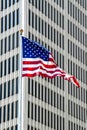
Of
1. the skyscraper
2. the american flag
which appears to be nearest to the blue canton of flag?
the american flag

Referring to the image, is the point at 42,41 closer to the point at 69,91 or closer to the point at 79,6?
the point at 69,91

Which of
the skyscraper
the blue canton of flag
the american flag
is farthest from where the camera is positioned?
the skyscraper

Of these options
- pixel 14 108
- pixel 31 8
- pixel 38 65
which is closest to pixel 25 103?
pixel 14 108

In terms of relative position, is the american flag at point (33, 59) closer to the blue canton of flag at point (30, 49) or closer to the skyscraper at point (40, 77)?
the blue canton of flag at point (30, 49)

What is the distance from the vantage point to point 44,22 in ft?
415

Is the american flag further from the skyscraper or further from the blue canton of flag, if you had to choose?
the skyscraper

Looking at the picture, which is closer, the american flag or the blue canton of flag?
the american flag

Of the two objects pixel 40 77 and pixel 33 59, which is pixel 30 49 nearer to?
pixel 33 59

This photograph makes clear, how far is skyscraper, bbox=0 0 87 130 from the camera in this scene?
11638 cm

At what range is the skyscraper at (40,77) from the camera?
116 meters

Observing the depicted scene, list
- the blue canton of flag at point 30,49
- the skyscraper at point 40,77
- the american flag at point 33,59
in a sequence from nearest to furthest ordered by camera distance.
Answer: the american flag at point 33,59, the blue canton of flag at point 30,49, the skyscraper at point 40,77

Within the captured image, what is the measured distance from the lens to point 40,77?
396 ft

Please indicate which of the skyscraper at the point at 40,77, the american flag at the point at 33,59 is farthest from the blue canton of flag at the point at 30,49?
the skyscraper at the point at 40,77

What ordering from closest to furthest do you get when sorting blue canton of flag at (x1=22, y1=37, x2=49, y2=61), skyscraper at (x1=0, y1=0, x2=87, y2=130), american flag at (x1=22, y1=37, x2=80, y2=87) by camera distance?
1. american flag at (x1=22, y1=37, x2=80, y2=87)
2. blue canton of flag at (x1=22, y1=37, x2=49, y2=61)
3. skyscraper at (x1=0, y1=0, x2=87, y2=130)
